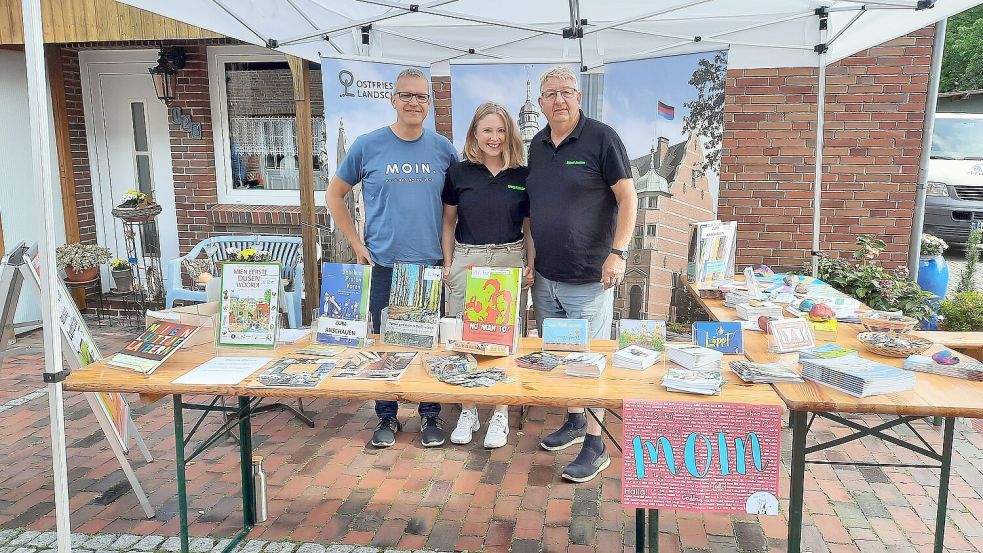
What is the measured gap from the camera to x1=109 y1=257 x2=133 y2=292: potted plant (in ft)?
20.4

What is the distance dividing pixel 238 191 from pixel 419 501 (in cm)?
442

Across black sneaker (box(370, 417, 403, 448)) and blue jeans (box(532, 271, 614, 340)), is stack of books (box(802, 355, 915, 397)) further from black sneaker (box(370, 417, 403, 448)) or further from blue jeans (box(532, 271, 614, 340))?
black sneaker (box(370, 417, 403, 448))

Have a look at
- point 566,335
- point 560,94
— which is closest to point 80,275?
point 560,94

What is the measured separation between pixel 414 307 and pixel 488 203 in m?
0.72

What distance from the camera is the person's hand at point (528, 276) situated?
330 cm

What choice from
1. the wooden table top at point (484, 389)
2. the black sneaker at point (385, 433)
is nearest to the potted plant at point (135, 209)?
the black sneaker at point (385, 433)

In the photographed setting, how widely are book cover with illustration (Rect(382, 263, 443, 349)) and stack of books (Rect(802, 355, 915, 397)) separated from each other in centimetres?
142

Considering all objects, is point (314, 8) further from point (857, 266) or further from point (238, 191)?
point (857, 266)

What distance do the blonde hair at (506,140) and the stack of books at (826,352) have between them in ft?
4.93

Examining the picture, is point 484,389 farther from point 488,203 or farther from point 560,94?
point 560,94

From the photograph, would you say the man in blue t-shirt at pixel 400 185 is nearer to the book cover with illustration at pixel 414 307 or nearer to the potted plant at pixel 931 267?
the book cover with illustration at pixel 414 307

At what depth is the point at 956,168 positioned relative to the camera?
995 cm

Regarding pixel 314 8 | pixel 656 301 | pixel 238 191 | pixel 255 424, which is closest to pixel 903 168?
pixel 656 301

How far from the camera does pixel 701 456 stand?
213 cm
